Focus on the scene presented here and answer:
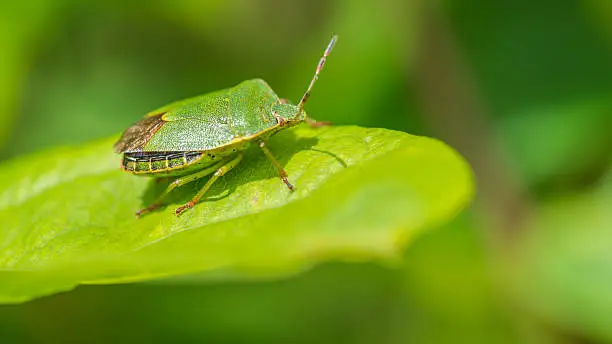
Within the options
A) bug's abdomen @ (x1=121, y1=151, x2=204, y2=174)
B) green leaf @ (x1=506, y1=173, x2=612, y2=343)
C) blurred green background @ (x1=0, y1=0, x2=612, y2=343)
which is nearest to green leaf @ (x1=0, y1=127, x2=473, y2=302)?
bug's abdomen @ (x1=121, y1=151, x2=204, y2=174)

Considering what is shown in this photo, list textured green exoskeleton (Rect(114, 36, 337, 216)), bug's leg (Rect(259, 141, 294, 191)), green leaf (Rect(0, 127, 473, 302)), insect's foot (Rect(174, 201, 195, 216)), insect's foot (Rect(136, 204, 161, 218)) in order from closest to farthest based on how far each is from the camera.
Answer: green leaf (Rect(0, 127, 473, 302)), bug's leg (Rect(259, 141, 294, 191)), insect's foot (Rect(174, 201, 195, 216)), insect's foot (Rect(136, 204, 161, 218)), textured green exoskeleton (Rect(114, 36, 337, 216))

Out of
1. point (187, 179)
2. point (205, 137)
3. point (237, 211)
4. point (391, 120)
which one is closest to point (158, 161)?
point (187, 179)

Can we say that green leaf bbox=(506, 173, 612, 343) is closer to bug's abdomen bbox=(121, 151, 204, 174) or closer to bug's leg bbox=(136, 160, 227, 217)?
bug's leg bbox=(136, 160, 227, 217)

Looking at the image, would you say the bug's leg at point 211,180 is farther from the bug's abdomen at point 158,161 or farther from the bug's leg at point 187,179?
the bug's abdomen at point 158,161

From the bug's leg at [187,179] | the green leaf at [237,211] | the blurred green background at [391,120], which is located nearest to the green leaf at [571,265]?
the blurred green background at [391,120]

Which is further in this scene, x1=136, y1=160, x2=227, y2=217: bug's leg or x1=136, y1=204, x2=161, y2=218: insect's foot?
x1=136, y1=160, x2=227, y2=217: bug's leg

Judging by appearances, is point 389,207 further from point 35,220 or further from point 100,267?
point 35,220

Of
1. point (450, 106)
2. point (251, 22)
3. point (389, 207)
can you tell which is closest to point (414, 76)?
point (450, 106)
